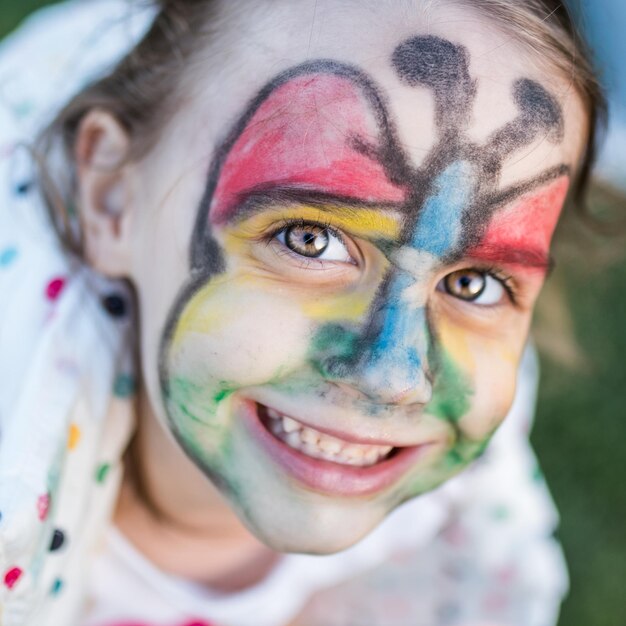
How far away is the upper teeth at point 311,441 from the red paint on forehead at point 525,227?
11.2 inches

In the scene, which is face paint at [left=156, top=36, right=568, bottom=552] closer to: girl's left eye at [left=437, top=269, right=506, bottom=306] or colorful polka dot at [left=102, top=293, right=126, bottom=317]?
girl's left eye at [left=437, top=269, right=506, bottom=306]

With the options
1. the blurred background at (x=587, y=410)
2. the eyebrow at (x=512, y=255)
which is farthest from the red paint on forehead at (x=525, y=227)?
the blurred background at (x=587, y=410)

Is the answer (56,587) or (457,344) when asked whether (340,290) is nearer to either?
(457,344)

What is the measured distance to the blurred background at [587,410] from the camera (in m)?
1.73

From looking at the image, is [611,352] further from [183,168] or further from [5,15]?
[5,15]

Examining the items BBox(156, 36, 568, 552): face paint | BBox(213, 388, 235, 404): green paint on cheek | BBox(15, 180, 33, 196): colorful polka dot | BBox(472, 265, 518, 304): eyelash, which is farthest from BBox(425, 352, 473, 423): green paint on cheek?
BBox(15, 180, 33, 196): colorful polka dot

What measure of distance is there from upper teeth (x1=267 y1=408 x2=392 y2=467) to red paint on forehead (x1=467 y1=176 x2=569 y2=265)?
0.94 ft

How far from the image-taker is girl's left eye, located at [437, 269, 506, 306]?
1029 millimetres

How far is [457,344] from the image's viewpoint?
1.02 metres

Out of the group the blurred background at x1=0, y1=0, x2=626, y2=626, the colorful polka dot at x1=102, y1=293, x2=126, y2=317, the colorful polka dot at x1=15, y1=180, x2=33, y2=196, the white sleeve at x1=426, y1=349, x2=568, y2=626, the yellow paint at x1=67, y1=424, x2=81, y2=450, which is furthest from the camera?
the blurred background at x1=0, y1=0, x2=626, y2=626

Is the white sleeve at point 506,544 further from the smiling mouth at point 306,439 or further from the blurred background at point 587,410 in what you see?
the smiling mouth at point 306,439

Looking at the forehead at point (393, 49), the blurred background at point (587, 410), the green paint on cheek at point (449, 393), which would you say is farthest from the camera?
the blurred background at point (587, 410)

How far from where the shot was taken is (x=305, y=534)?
1.09 m

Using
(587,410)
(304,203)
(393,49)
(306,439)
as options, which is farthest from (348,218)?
(587,410)
